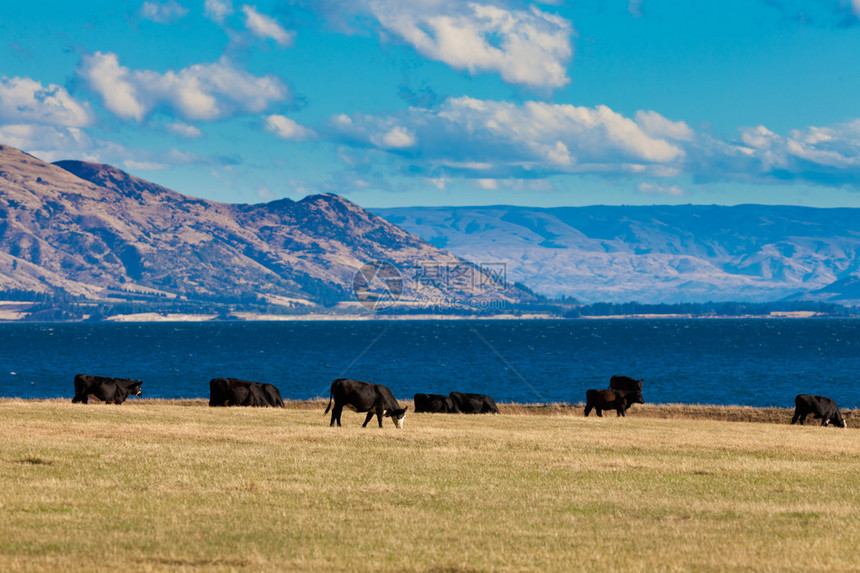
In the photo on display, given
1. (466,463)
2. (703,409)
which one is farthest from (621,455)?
(703,409)

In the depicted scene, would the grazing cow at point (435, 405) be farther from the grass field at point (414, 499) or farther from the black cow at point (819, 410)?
the grass field at point (414, 499)

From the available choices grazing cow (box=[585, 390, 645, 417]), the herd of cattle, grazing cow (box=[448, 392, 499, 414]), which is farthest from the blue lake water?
grazing cow (box=[585, 390, 645, 417])

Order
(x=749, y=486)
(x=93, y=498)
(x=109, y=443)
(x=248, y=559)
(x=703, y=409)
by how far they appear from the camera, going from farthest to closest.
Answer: (x=703, y=409) < (x=109, y=443) < (x=749, y=486) < (x=93, y=498) < (x=248, y=559)

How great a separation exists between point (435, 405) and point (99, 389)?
18.0 m

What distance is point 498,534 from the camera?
1756 cm

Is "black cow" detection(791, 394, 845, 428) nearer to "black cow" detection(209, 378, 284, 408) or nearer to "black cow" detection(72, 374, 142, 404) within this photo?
"black cow" detection(209, 378, 284, 408)

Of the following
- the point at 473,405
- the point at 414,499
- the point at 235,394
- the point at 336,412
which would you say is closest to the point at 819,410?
the point at 473,405

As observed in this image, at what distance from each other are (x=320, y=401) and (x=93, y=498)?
4114 centimetres

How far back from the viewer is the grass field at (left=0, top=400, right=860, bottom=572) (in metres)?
15.6

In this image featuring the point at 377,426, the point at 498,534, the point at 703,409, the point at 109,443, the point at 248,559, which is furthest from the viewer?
the point at 703,409

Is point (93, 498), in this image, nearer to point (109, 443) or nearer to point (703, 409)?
point (109, 443)

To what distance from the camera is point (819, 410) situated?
49.3 metres

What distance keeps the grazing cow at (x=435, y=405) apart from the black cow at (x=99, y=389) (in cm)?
1602

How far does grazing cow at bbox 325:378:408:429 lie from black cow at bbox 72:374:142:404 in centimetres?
1857
